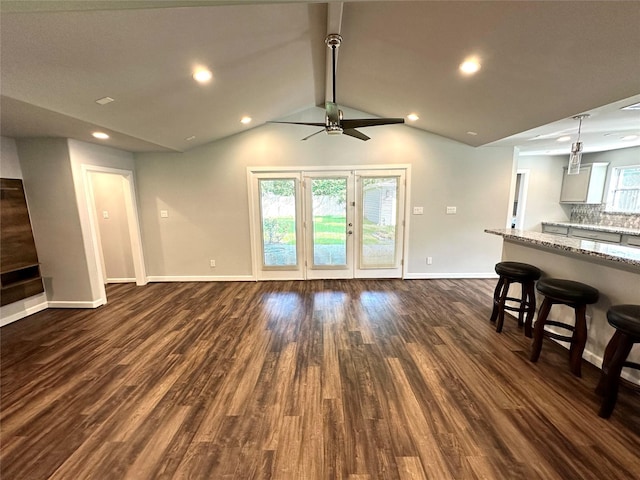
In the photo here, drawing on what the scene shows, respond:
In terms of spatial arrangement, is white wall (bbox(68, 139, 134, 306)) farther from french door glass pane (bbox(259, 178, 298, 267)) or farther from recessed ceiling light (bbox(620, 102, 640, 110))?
recessed ceiling light (bbox(620, 102, 640, 110))

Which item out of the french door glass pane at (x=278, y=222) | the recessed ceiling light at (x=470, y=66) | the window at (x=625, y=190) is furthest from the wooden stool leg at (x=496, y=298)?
the window at (x=625, y=190)

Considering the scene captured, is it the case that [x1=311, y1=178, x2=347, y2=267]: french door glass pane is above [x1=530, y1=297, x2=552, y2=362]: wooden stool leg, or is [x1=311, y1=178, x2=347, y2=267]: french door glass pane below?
above

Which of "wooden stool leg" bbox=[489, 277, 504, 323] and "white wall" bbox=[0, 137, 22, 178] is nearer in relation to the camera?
"wooden stool leg" bbox=[489, 277, 504, 323]

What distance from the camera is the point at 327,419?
1.83 m

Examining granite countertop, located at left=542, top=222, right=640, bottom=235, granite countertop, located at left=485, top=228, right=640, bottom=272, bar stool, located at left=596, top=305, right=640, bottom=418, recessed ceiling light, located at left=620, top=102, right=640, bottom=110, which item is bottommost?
bar stool, located at left=596, top=305, right=640, bottom=418

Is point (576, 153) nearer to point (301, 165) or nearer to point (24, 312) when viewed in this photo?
point (301, 165)

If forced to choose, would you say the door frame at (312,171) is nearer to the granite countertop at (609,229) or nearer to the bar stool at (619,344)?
the bar stool at (619,344)

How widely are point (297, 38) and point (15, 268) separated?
14.5 ft

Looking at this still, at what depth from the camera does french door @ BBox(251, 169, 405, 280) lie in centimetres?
464

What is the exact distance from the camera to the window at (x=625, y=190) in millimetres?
4688

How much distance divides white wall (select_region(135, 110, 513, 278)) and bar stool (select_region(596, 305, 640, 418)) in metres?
2.99

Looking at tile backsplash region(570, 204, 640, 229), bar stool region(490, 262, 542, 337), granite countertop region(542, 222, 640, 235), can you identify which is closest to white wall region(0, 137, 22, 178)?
bar stool region(490, 262, 542, 337)

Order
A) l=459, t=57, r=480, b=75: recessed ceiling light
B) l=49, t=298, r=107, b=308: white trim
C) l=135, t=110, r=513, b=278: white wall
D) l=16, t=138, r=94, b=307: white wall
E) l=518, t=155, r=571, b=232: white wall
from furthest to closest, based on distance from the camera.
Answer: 1. l=518, t=155, r=571, b=232: white wall
2. l=135, t=110, r=513, b=278: white wall
3. l=49, t=298, r=107, b=308: white trim
4. l=16, t=138, r=94, b=307: white wall
5. l=459, t=57, r=480, b=75: recessed ceiling light

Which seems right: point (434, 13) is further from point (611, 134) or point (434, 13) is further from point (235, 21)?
point (611, 134)
